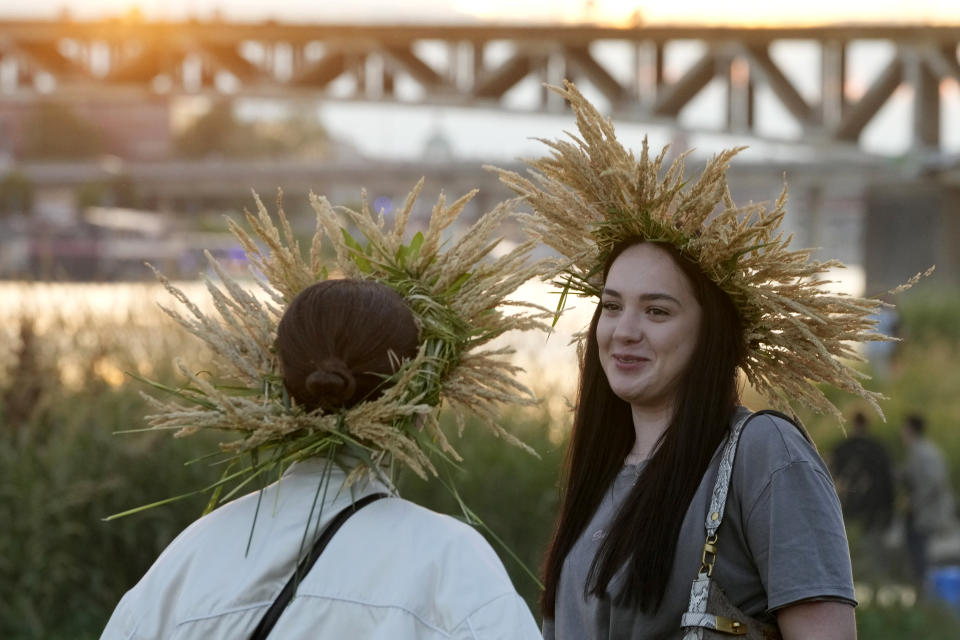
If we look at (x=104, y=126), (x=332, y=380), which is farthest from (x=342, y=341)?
(x=104, y=126)

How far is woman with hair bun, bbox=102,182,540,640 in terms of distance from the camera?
2.37 m

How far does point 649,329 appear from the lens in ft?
9.93

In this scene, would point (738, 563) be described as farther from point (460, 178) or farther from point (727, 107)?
point (460, 178)

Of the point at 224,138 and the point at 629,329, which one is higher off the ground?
the point at 224,138

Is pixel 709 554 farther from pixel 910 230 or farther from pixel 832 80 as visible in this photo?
pixel 832 80

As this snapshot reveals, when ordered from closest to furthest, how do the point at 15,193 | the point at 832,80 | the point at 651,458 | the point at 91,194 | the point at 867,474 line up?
→ 1. the point at 651,458
2. the point at 867,474
3. the point at 832,80
4. the point at 15,193
5. the point at 91,194

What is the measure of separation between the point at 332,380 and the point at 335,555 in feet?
1.05

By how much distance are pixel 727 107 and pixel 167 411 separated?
5023 centimetres

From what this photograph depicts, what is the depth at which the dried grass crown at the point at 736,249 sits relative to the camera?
9.98 feet

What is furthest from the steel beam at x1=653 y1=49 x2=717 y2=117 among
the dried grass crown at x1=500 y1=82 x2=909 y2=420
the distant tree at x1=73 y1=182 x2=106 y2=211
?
the dried grass crown at x1=500 y1=82 x2=909 y2=420

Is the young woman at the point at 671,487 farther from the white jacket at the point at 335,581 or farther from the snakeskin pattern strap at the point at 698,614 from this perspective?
the white jacket at the point at 335,581

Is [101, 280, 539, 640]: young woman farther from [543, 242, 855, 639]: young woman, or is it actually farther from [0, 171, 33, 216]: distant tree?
[0, 171, 33, 216]: distant tree

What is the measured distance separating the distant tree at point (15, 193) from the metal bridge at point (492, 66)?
12307mm

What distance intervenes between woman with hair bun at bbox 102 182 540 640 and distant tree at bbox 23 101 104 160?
99998mm
